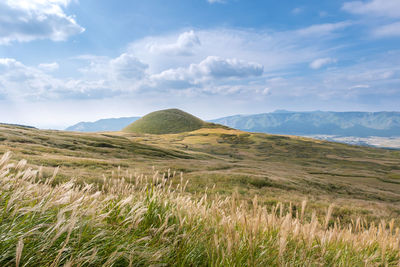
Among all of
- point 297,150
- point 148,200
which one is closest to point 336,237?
point 148,200

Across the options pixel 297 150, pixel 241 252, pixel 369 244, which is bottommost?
pixel 297 150

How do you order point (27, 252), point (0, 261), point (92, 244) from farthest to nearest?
point (92, 244) → point (27, 252) → point (0, 261)

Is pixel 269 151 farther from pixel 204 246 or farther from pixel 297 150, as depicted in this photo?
pixel 204 246

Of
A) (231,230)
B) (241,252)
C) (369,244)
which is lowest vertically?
(369,244)

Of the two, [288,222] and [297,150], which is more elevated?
[288,222]

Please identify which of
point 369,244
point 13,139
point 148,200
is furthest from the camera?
point 13,139

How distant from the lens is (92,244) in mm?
2781

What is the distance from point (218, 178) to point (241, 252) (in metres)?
27.0

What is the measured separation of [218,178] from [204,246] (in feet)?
88.1

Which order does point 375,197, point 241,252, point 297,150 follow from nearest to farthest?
point 241,252, point 375,197, point 297,150

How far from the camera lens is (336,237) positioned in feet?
14.9

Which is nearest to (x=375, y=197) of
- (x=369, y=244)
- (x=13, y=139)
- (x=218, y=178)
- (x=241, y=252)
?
(x=218, y=178)

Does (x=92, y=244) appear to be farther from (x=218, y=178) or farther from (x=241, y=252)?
(x=218, y=178)

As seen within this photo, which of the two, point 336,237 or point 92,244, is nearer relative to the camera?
point 92,244
